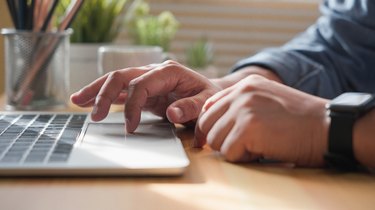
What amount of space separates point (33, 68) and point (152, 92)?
349mm

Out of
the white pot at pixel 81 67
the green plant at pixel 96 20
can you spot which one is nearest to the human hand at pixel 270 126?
the white pot at pixel 81 67

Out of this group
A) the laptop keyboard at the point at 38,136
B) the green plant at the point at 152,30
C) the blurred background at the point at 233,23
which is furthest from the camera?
the blurred background at the point at 233,23

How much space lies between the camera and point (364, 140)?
2.00 ft

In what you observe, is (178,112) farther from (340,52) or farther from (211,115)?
(340,52)

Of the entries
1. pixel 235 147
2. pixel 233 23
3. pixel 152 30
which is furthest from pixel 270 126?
pixel 233 23

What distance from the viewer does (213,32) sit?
2342 millimetres

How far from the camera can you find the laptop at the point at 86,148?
56 cm

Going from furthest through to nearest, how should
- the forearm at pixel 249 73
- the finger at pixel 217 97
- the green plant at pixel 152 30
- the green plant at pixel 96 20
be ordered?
the green plant at pixel 152 30 → the green plant at pixel 96 20 → the forearm at pixel 249 73 → the finger at pixel 217 97

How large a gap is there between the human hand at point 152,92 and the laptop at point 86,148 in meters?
0.02

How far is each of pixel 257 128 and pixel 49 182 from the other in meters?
0.20

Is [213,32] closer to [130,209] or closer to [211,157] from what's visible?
[211,157]

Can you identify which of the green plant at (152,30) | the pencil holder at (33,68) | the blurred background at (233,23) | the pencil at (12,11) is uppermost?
the pencil at (12,11)

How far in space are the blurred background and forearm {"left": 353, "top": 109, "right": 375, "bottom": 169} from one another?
5.57 ft

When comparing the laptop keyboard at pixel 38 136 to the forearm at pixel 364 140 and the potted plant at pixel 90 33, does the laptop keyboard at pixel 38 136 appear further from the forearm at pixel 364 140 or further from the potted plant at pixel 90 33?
the potted plant at pixel 90 33
